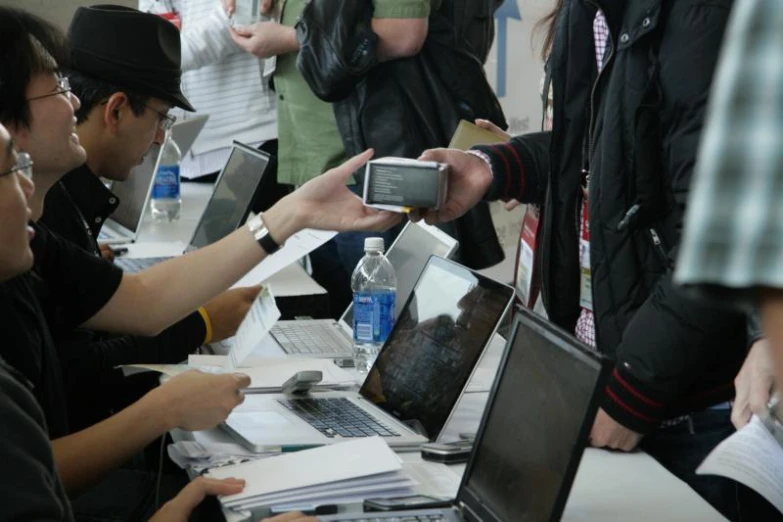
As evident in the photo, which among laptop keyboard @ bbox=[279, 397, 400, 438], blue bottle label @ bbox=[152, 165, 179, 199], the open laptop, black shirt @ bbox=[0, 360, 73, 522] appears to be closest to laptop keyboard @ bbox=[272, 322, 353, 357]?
laptop keyboard @ bbox=[279, 397, 400, 438]

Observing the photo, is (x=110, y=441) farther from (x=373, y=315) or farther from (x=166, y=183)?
(x=166, y=183)

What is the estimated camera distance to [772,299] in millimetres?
417

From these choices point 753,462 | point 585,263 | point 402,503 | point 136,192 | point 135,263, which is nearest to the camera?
point 753,462

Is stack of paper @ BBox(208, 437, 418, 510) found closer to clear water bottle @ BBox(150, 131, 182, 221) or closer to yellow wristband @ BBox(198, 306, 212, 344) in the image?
yellow wristband @ BBox(198, 306, 212, 344)

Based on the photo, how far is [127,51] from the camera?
9.02 ft

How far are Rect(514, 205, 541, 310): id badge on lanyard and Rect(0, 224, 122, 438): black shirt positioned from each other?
832 millimetres

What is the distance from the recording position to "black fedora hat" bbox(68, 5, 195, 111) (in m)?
2.71

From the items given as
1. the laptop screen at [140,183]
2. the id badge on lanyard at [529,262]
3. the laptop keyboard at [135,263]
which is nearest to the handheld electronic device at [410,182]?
the id badge on lanyard at [529,262]

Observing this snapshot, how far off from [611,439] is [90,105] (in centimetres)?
162

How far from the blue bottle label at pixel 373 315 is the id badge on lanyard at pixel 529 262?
27 cm

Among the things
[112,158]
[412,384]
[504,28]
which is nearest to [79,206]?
[112,158]

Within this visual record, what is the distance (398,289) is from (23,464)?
127cm

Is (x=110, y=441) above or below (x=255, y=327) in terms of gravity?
below

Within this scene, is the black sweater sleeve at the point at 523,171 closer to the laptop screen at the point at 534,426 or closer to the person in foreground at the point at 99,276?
the person in foreground at the point at 99,276
